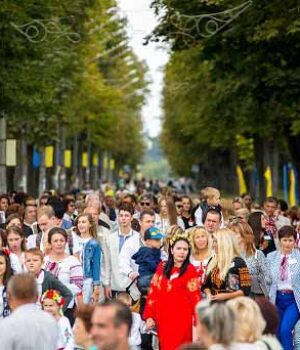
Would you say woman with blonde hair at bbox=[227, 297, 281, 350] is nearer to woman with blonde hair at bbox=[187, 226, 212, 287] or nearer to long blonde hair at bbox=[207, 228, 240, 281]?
long blonde hair at bbox=[207, 228, 240, 281]

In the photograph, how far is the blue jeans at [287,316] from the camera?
640 inches

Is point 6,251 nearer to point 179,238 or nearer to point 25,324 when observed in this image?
point 179,238

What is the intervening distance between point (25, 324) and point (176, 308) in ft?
13.4

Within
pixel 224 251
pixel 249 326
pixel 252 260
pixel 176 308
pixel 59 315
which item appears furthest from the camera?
pixel 252 260

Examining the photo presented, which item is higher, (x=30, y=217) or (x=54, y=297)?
(x=30, y=217)

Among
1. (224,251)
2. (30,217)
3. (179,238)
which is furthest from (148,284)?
(30,217)

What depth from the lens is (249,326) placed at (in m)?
9.70

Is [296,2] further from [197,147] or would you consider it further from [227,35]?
[197,147]

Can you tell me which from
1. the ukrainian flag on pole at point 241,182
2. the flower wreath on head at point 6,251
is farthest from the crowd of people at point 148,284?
the ukrainian flag on pole at point 241,182

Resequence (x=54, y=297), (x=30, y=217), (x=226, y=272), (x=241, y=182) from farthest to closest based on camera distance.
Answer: (x=241, y=182), (x=30, y=217), (x=226, y=272), (x=54, y=297)

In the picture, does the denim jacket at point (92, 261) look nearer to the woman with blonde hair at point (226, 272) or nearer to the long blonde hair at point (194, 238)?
the long blonde hair at point (194, 238)

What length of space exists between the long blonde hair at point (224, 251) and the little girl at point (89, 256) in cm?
321

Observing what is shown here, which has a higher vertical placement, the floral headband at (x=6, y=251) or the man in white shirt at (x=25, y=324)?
the floral headband at (x=6, y=251)

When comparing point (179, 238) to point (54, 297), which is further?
point (179, 238)
